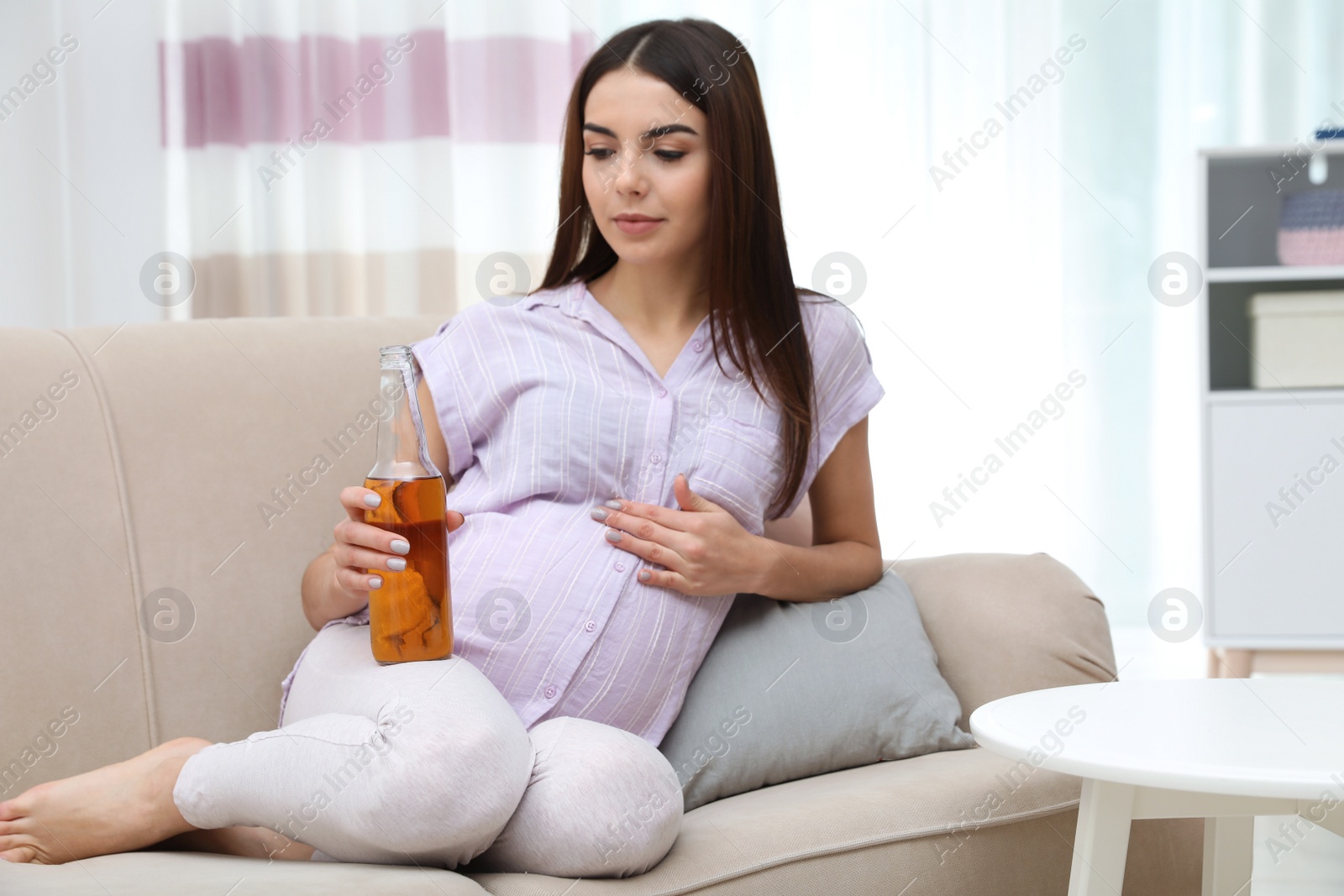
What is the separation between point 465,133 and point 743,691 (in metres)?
2.12

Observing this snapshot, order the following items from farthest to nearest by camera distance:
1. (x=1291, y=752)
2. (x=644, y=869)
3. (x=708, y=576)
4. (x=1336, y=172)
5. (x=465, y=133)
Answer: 1. (x=465, y=133)
2. (x=1336, y=172)
3. (x=708, y=576)
4. (x=644, y=869)
5. (x=1291, y=752)

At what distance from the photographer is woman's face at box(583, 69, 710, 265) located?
1.20 m

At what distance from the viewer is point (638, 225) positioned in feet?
4.01

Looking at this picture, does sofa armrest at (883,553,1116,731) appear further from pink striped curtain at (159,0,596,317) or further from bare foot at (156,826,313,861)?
pink striped curtain at (159,0,596,317)

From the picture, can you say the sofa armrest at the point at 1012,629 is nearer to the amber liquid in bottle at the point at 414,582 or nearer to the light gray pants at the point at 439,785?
the light gray pants at the point at 439,785

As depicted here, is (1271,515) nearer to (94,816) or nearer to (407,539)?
(407,539)

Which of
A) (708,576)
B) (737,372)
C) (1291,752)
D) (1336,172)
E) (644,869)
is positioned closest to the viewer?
(1291,752)

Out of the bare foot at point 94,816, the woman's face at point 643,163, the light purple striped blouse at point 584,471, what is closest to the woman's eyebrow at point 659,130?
the woman's face at point 643,163

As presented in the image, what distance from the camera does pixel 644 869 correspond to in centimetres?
91

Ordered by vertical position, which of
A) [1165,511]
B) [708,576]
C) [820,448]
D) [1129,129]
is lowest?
[1165,511]

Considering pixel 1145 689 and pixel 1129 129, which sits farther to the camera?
pixel 1129 129

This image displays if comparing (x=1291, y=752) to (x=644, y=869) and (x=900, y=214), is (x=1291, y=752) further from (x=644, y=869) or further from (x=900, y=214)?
(x=900, y=214)

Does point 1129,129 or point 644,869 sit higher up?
point 1129,129

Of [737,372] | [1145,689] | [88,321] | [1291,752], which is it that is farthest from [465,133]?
[1291,752]
